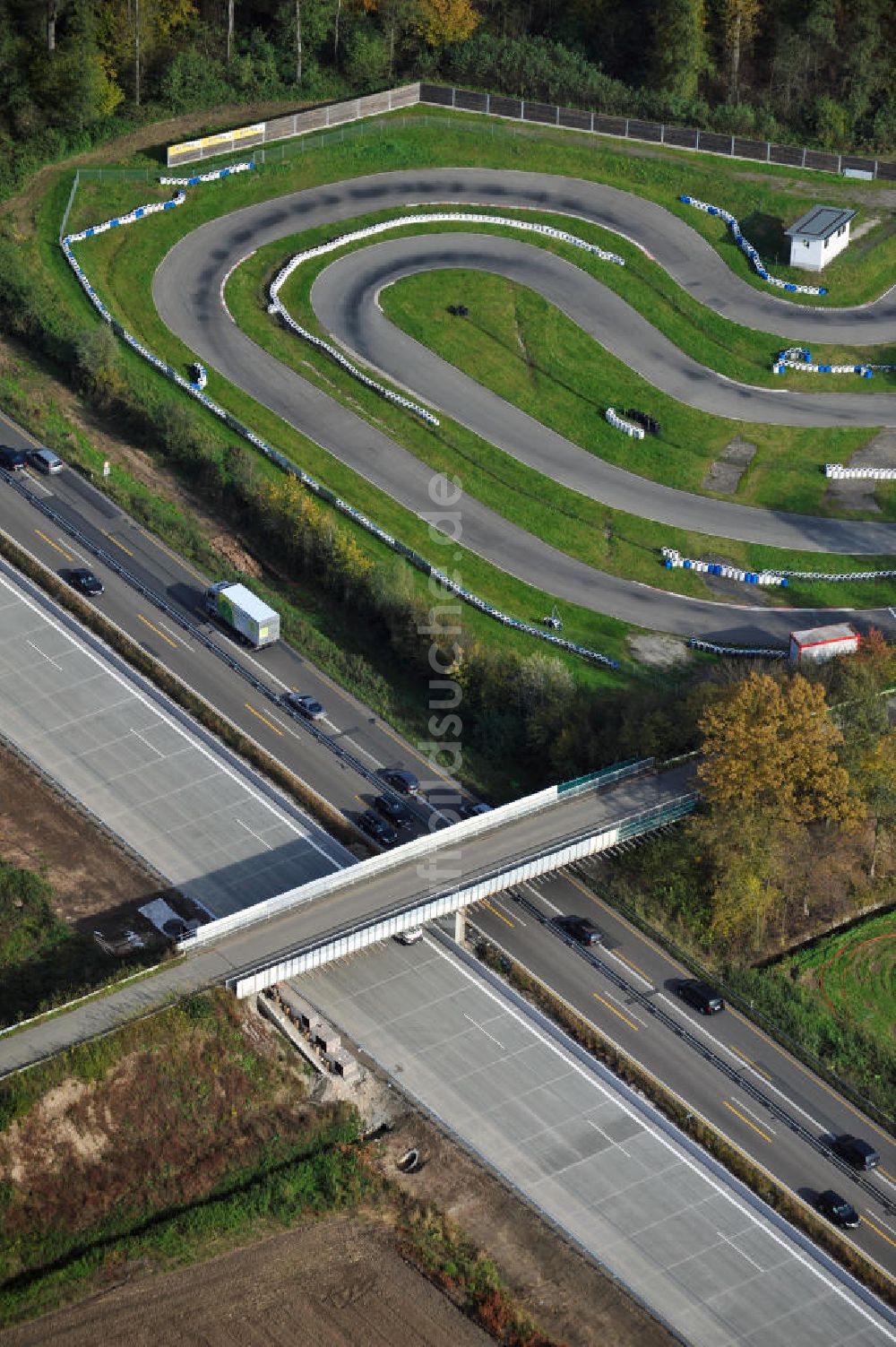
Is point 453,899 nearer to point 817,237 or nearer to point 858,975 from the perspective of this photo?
point 858,975

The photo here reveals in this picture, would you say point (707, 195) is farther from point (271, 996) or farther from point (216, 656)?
point (271, 996)

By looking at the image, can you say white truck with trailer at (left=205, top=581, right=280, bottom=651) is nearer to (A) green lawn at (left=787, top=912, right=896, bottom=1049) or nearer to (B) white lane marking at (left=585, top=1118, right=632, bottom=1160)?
(A) green lawn at (left=787, top=912, right=896, bottom=1049)

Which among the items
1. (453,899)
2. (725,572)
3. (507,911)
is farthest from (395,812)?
(725,572)

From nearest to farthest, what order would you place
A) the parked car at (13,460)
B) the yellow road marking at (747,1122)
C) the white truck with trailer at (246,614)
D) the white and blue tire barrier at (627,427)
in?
the yellow road marking at (747,1122) < the white truck with trailer at (246,614) < the parked car at (13,460) < the white and blue tire barrier at (627,427)

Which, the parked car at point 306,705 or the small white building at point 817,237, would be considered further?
the small white building at point 817,237

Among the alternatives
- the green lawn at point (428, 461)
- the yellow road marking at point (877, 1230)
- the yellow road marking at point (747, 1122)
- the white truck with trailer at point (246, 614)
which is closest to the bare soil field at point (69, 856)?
the white truck with trailer at point (246, 614)

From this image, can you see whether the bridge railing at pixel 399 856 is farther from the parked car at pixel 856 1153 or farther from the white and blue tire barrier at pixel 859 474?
the white and blue tire barrier at pixel 859 474

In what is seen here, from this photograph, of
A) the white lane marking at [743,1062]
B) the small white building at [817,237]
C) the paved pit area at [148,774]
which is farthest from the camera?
the small white building at [817,237]

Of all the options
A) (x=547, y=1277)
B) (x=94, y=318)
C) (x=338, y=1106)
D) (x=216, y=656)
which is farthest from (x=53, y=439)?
(x=547, y=1277)

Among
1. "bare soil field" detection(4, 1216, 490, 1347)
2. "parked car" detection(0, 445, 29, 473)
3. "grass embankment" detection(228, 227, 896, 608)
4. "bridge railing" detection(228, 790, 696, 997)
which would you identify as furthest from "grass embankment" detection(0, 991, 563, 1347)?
"grass embankment" detection(228, 227, 896, 608)
